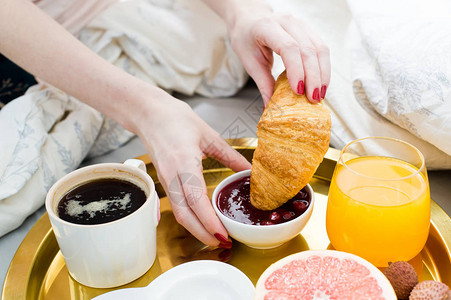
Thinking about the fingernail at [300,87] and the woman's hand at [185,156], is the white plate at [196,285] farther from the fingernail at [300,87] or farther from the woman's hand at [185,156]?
the fingernail at [300,87]

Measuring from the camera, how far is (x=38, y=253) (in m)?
0.91

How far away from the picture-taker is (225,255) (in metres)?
0.90

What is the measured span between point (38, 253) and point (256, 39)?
0.65m

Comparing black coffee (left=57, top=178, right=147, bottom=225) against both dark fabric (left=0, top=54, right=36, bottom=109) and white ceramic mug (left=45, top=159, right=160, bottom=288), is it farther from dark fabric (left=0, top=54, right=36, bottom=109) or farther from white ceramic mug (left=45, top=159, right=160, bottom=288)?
dark fabric (left=0, top=54, right=36, bottom=109)

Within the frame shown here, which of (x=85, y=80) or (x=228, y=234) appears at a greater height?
(x=85, y=80)

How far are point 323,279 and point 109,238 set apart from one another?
1.11 ft

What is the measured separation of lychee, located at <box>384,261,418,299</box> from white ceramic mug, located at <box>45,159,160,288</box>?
0.40 metres

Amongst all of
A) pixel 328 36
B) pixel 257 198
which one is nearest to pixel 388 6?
pixel 328 36

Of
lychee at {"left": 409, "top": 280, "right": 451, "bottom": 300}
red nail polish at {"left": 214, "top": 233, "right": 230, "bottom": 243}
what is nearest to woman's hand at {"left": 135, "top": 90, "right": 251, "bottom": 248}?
red nail polish at {"left": 214, "top": 233, "right": 230, "bottom": 243}

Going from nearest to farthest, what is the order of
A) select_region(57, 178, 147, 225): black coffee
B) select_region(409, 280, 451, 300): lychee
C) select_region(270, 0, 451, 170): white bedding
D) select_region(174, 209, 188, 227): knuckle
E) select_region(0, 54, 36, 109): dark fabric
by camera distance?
select_region(409, 280, 451, 300): lychee → select_region(57, 178, 147, 225): black coffee → select_region(174, 209, 188, 227): knuckle → select_region(270, 0, 451, 170): white bedding → select_region(0, 54, 36, 109): dark fabric

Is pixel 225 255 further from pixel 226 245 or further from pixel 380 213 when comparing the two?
pixel 380 213

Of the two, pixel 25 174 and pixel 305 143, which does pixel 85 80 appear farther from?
pixel 305 143

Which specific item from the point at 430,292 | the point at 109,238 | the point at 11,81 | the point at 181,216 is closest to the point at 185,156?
the point at 181,216

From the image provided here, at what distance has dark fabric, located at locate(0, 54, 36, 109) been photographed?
137cm
